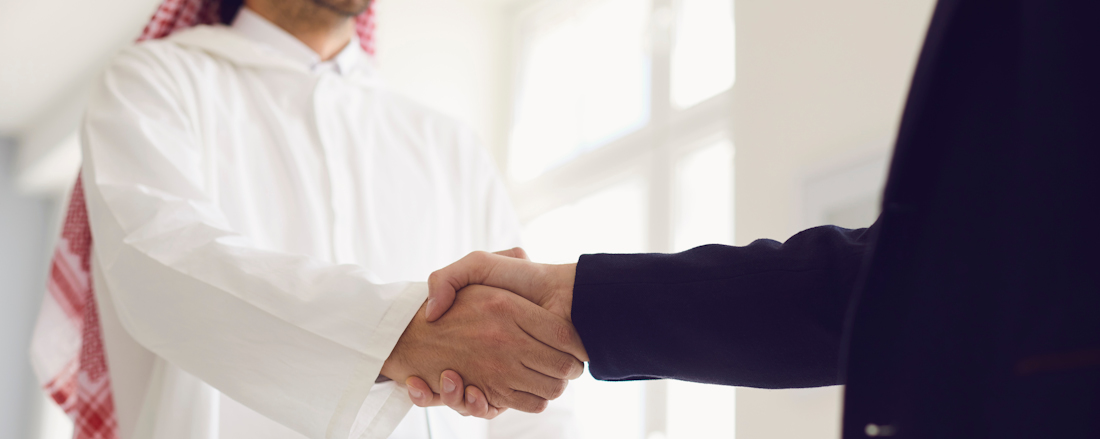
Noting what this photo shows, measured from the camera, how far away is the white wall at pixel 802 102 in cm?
190

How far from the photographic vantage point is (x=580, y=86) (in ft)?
11.8

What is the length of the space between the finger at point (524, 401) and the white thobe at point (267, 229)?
134mm

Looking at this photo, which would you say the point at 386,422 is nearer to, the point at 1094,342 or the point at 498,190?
the point at 498,190

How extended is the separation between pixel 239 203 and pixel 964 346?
3.91 feet

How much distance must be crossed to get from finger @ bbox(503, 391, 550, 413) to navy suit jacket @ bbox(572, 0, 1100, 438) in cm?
70

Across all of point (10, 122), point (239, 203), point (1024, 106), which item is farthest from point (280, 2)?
point (10, 122)

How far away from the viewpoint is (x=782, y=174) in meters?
2.16

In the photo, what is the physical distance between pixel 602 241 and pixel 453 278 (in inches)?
82.4

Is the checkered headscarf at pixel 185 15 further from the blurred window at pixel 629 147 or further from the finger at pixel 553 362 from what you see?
the blurred window at pixel 629 147

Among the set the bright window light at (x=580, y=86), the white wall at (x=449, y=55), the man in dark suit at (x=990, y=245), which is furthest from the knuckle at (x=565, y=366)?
the white wall at (x=449, y=55)

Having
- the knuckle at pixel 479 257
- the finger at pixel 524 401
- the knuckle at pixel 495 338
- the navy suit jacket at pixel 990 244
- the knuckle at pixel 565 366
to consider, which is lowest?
the finger at pixel 524 401

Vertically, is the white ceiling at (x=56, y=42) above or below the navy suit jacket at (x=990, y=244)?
above


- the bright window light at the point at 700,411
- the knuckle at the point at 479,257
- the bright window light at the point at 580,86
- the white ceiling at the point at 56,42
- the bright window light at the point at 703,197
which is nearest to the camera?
the knuckle at the point at 479,257

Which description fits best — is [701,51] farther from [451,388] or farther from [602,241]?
[451,388]
